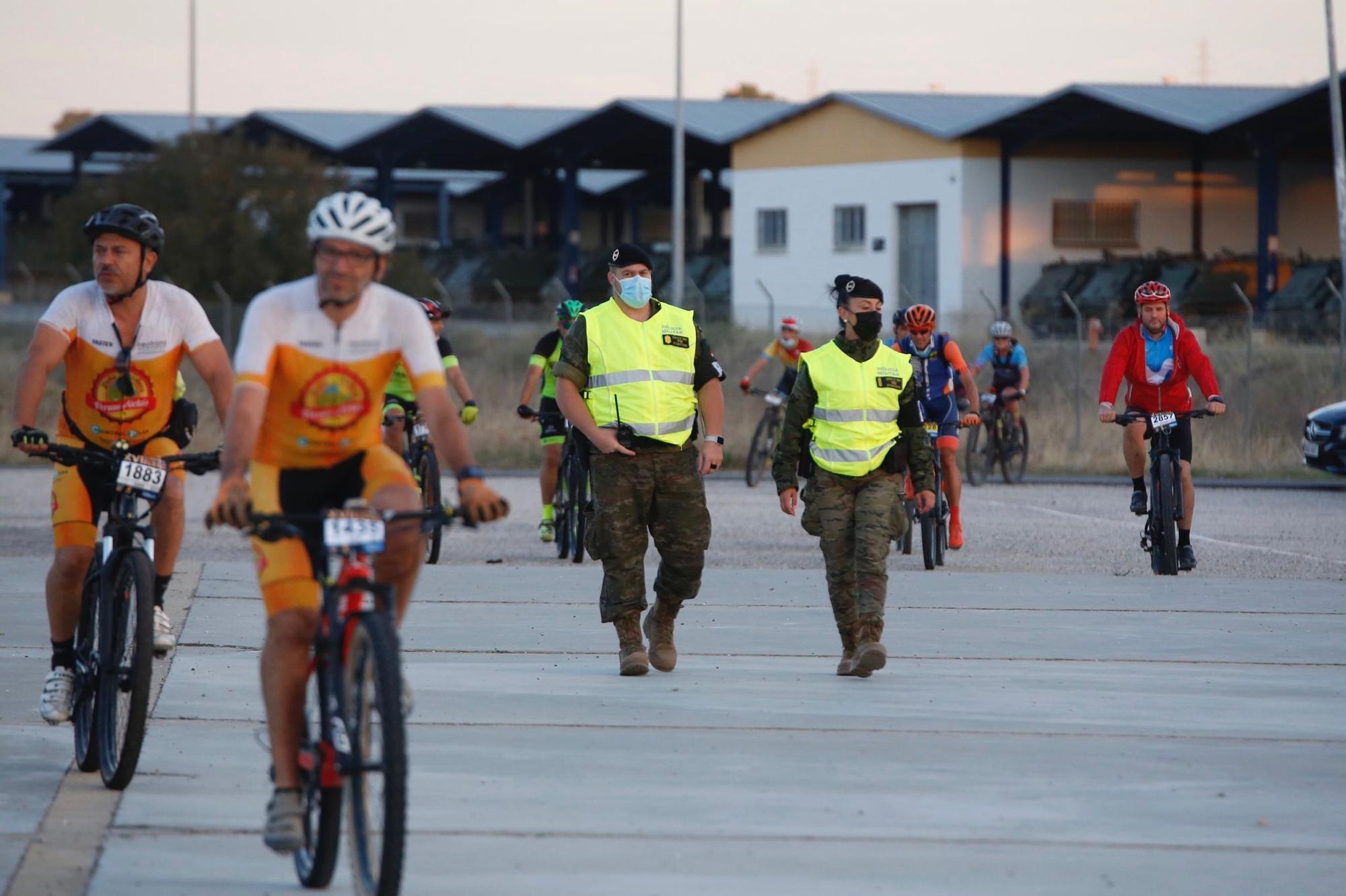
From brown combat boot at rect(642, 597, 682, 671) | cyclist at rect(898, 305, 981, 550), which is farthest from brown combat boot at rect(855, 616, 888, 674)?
cyclist at rect(898, 305, 981, 550)

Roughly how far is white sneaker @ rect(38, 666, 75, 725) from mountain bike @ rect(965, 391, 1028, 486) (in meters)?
16.6

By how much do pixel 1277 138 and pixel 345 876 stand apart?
42546 mm

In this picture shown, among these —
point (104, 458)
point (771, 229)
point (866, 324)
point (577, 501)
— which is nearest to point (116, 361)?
point (104, 458)

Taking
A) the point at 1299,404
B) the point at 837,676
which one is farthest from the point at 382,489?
the point at 1299,404

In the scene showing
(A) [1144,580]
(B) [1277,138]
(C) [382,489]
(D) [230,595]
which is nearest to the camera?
(C) [382,489]

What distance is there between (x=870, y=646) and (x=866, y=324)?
1490mm

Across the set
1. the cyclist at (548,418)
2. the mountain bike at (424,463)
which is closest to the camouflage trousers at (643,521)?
the mountain bike at (424,463)

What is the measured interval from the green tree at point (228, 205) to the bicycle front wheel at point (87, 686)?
38.2m

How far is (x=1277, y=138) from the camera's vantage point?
44.9 m

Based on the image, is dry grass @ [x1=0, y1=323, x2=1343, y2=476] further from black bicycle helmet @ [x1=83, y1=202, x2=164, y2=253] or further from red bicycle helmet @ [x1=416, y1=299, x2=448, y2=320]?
black bicycle helmet @ [x1=83, y1=202, x2=164, y2=253]

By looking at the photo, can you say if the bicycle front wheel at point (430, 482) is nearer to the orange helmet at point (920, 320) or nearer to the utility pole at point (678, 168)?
the orange helmet at point (920, 320)

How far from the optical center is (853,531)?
9.19 meters

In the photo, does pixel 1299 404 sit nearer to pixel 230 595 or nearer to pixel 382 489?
pixel 230 595

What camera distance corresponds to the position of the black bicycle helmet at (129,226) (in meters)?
6.98
